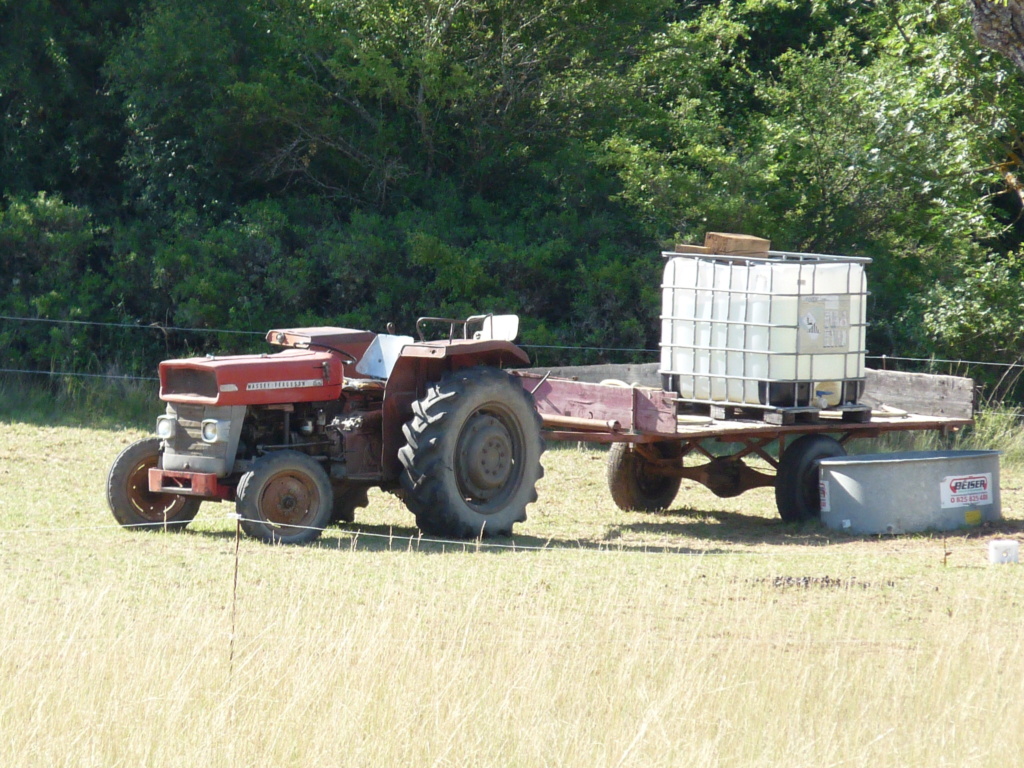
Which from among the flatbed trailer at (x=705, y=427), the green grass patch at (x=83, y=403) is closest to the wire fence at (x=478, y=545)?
the flatbed trailer at (x=705, y=427)

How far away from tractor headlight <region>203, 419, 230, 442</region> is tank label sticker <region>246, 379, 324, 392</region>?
0.29 metres

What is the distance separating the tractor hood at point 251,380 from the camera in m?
9.10

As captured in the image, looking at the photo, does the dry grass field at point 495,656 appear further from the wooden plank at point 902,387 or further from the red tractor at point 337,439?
the wooden plank at point 902,387

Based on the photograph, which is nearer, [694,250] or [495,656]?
[495,656]

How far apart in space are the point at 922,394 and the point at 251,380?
6.29 metres

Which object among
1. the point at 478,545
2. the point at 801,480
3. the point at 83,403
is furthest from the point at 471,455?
the point at 83,403

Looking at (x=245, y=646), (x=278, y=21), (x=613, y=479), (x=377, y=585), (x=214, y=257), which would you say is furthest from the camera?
(x=278, y=21)

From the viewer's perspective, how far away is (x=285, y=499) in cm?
909

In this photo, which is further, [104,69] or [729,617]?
[104,69]

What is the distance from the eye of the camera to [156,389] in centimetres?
1712

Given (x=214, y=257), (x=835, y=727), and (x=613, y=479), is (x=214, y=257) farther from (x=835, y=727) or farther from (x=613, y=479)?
(x=835, y=727)

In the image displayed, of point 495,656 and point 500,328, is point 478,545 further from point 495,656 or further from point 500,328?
point 495,656

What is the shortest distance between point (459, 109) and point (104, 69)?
17.2 feet

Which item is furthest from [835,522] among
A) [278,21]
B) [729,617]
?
[278,21]
